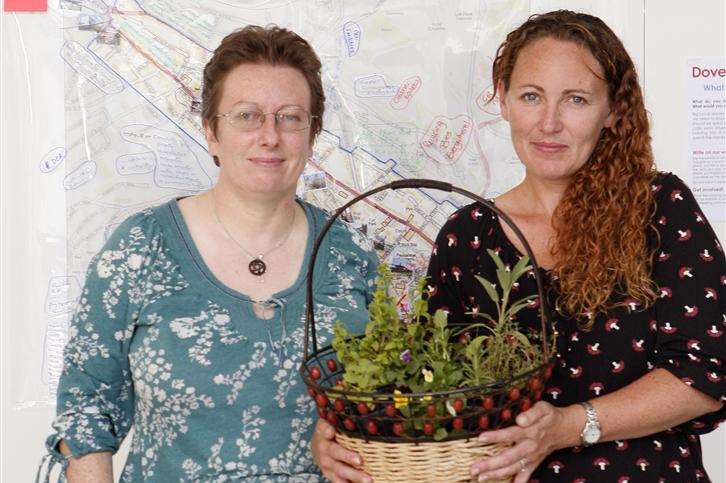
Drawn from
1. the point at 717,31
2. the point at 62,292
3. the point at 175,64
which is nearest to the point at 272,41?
the point at 175,64

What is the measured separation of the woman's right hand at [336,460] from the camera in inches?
47.4

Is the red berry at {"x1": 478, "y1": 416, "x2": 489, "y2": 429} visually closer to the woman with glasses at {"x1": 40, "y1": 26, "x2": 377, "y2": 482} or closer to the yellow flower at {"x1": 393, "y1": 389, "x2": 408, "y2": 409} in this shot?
the yellow flower at {"x1": 393, "y1": 389, "x2": 408, "y2": 409}

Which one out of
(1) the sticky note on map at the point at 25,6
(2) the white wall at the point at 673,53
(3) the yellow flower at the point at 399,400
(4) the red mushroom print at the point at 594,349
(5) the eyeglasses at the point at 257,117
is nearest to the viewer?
(3) the yellow flower at the point at 399,400

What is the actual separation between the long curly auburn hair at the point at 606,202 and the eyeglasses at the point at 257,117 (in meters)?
0.43

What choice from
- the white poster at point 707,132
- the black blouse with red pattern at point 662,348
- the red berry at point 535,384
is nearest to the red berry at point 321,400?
the red berry at point 535,384

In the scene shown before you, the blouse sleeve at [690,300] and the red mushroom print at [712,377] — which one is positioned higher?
the blouse sleeve at [690,300]

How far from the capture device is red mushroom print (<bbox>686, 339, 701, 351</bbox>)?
1363 millimetres

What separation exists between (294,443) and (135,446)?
0.32 m

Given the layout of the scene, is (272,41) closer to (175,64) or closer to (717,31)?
(175,64)

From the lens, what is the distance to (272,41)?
1.63 metres

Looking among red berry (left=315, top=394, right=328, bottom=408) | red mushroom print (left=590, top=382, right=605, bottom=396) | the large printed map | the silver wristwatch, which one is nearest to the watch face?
the silver wristwatch

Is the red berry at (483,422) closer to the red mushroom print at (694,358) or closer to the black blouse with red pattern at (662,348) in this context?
the black blouse with red pattern at (662,348)

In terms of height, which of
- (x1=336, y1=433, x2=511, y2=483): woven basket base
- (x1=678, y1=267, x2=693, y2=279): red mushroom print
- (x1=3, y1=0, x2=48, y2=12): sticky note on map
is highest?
(x1=3, y1=0, x2=48, y2=12): sticky note on map

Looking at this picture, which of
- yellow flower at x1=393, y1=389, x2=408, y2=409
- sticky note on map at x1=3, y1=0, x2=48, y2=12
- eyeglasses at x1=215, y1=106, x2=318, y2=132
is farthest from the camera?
sticky note on map at x1=3, y1=0, x2=48, y2=12
